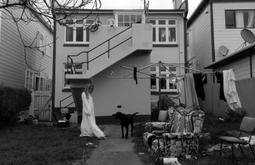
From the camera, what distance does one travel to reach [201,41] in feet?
70.7

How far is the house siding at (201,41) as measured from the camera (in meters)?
19.8

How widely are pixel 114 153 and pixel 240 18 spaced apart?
14.6m

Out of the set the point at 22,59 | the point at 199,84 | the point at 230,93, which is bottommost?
the point at 230,93

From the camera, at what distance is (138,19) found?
16688 millimetres

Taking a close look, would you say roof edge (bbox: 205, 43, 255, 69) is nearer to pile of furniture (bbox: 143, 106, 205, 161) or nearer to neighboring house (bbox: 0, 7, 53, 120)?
Result: pile of furniture (bbox: 143, 106, 205, 161)

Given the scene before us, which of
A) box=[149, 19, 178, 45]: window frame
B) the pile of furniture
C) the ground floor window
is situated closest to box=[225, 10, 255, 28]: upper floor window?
box=[149, 19, 178, 45]: window frame

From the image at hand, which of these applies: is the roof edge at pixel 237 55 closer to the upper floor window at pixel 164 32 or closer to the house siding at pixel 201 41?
the house siding at pixel 201 41

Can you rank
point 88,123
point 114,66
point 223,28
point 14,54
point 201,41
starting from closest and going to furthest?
1. point 88,123
2. point 114,66
3. point 14,54
4. point 223,28
5. point 201,41

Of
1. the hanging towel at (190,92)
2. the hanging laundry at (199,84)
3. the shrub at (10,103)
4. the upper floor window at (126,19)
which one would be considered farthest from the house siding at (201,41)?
the shrub at (10,103)

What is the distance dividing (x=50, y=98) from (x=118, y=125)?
5.72 m

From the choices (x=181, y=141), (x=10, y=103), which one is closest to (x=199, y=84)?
(x=181, y=141)

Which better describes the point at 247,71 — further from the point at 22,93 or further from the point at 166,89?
the point at 22,93

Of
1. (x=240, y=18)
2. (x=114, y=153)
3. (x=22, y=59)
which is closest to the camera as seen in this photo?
(x=114, y=153)

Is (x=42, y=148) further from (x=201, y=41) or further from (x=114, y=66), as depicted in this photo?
(x=201, y=41)
